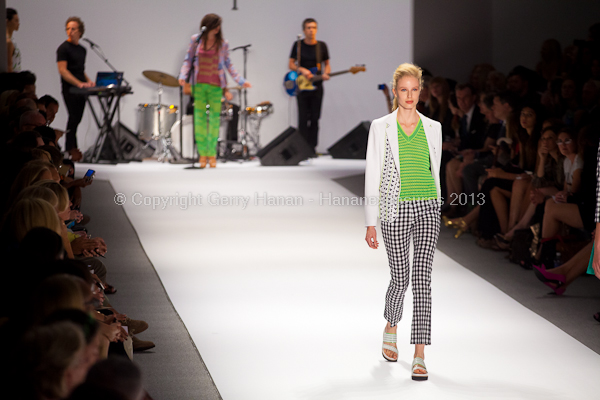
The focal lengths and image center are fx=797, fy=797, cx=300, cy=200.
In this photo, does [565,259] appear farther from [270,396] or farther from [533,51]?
[533,51]

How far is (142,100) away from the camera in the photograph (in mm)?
10125

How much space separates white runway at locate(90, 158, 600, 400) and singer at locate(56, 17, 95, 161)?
2.63 metres

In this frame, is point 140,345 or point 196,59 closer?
point 140,345

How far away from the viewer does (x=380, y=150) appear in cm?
265

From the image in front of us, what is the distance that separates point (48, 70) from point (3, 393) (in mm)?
9259

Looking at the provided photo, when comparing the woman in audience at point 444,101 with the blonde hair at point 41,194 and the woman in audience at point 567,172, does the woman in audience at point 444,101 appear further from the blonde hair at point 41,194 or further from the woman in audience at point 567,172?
the blonde hair at point 41,194

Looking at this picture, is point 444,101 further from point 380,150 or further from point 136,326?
point 136,326

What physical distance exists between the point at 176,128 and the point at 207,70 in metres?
1.70

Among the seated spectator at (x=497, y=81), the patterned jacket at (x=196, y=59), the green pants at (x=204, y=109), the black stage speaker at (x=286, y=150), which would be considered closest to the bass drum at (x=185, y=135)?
the black stage speaker at (x=286, y=150)

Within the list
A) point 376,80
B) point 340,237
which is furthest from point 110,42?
point 340,237

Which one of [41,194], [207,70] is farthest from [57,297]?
[207,70]

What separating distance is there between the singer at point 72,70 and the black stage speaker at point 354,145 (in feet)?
9.71

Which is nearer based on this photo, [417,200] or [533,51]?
[417,200]

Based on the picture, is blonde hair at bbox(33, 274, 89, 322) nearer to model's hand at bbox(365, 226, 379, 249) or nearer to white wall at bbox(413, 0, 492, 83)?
model's hand at bbox(365, 226, 379, 249)
